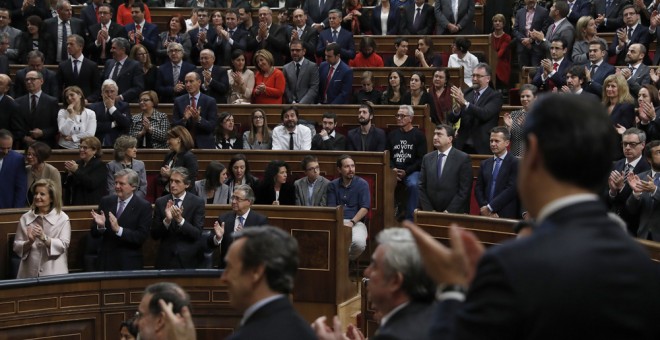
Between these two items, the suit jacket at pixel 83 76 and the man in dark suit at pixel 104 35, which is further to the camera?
the man in dark suit at pixel 104 35

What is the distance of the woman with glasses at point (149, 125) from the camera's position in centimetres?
954

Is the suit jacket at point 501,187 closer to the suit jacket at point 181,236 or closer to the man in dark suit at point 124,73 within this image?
the suit jacket at point 181,236

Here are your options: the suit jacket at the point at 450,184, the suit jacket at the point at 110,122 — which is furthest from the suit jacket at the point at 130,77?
the suit jacket at the point at 450,184

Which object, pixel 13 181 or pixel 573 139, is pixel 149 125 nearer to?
pixel 13 181

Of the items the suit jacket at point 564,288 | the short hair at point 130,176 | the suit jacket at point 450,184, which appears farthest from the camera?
the suit jacket at point 450,184

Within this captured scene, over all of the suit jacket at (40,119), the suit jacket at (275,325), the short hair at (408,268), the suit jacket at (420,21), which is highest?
the suit jacket at (420,21)

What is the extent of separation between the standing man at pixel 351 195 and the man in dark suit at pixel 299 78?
240 cm

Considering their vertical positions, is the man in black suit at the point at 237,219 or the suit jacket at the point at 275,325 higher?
the suit jacket at the point at 275,325

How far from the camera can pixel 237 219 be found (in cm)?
769

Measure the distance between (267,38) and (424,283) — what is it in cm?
941

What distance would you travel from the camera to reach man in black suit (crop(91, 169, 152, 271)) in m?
7.58

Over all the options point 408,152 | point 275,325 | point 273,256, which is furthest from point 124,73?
point 275,325

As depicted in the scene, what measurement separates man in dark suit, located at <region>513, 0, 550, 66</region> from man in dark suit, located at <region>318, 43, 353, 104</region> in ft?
6.95

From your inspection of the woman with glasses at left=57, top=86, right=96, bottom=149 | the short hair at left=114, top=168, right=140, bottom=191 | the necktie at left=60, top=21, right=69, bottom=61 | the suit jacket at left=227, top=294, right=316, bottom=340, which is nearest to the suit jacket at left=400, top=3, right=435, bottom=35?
the necktie at left=60, top=21, right=69, bottom=61
